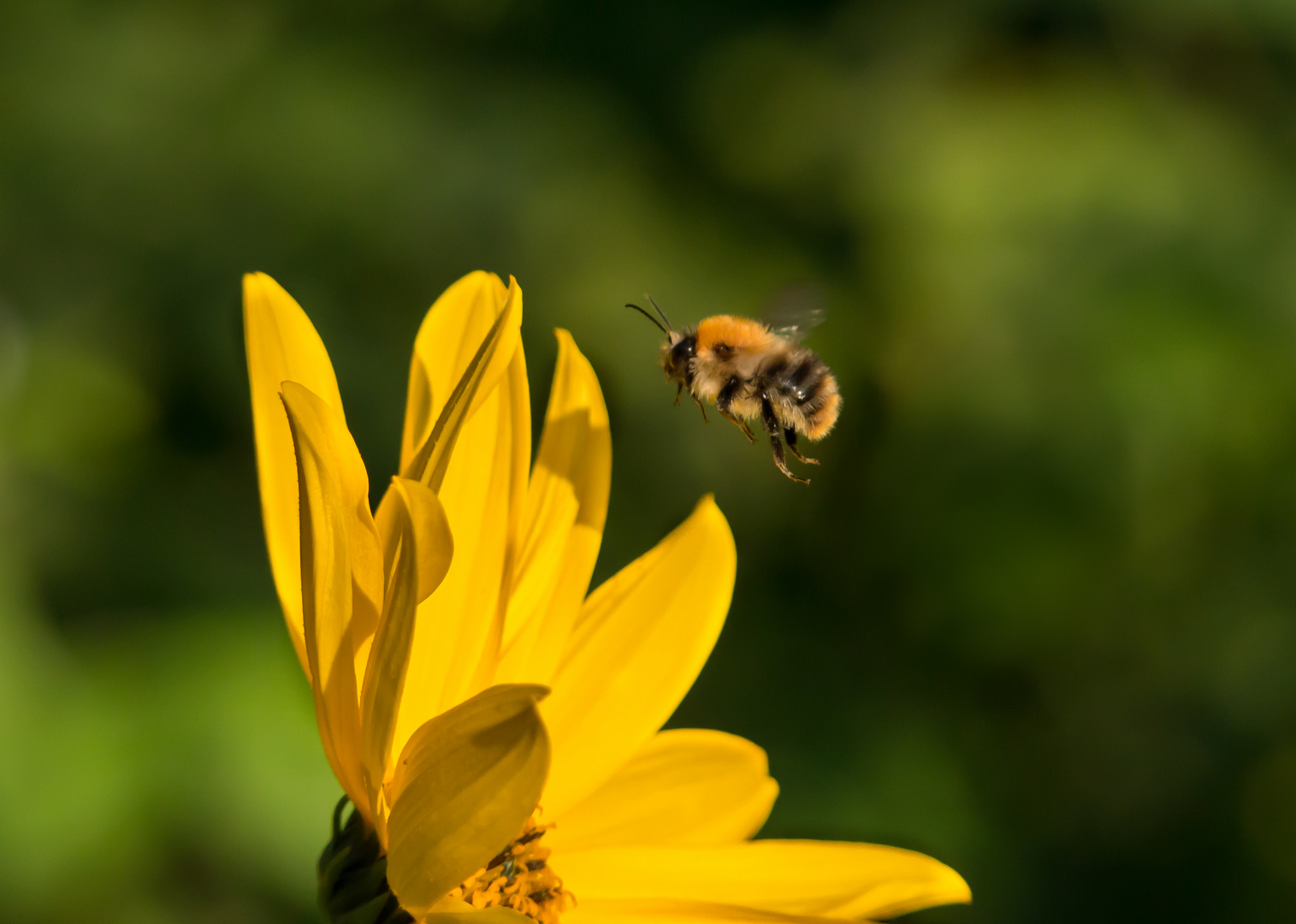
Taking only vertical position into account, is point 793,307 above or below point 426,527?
above

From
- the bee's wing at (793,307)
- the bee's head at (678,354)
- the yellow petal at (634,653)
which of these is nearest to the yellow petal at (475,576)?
the yellow petal at (634,653)

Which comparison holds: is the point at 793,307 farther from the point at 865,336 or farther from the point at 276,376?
the point at 276,376

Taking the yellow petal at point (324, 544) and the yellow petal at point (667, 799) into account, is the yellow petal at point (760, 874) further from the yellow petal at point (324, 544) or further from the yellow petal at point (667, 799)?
the yellow petal at point (324, 544)

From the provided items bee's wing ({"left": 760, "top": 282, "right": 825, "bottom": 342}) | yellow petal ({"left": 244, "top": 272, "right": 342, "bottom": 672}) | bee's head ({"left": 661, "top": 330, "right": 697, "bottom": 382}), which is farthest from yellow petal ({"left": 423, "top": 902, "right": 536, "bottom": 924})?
bee's wing ({"left": 760, "top": 282, "right": 825, "bottom": 342})

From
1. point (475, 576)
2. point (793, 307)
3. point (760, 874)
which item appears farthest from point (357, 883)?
point (793, 307)

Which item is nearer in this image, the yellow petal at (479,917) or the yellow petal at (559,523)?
the yellow petal at (479,917)
